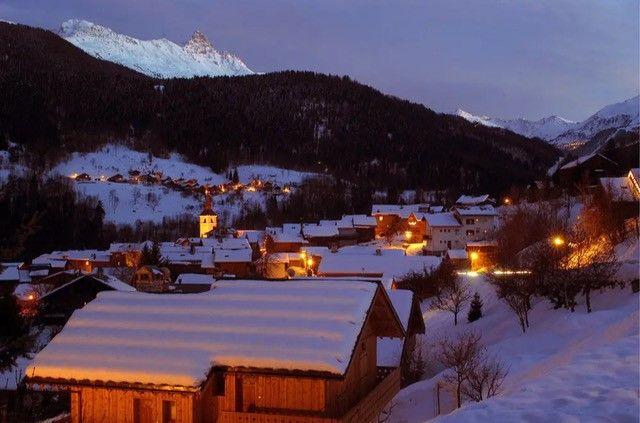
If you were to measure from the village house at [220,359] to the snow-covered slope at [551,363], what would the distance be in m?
2.21

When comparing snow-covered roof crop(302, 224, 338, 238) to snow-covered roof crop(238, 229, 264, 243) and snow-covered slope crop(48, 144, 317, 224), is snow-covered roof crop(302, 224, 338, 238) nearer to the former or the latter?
snow-covered roof crop(238, 229, 264, 243)

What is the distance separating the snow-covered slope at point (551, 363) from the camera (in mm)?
6789

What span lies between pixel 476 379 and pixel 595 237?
22.4 metres

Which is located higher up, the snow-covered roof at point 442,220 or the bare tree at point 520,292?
the snow-covered roof at point 442,220

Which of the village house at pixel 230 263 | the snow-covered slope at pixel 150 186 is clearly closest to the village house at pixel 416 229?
the village house at pixel 230 263

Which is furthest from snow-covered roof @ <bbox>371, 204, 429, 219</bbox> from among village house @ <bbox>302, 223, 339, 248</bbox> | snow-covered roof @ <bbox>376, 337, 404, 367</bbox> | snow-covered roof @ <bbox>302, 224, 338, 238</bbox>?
snow-covered roof @ <bbox>376, 337, 404, 367</bbox>

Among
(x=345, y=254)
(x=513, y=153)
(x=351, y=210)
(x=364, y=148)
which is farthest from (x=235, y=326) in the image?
(x=513, y=153)

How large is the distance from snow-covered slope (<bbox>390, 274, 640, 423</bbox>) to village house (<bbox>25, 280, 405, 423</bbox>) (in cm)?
221

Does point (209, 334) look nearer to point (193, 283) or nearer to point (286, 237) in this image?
point (193, 283)

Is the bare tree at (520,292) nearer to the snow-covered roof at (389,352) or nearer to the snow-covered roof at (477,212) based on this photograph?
the snow-covered roof at (389,352)

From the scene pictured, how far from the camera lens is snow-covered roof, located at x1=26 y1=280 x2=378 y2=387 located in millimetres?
10141

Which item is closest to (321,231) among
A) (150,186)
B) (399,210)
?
(399,210)

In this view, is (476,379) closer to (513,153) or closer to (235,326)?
(235,326)

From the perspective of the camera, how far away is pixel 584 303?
82.0 feet
